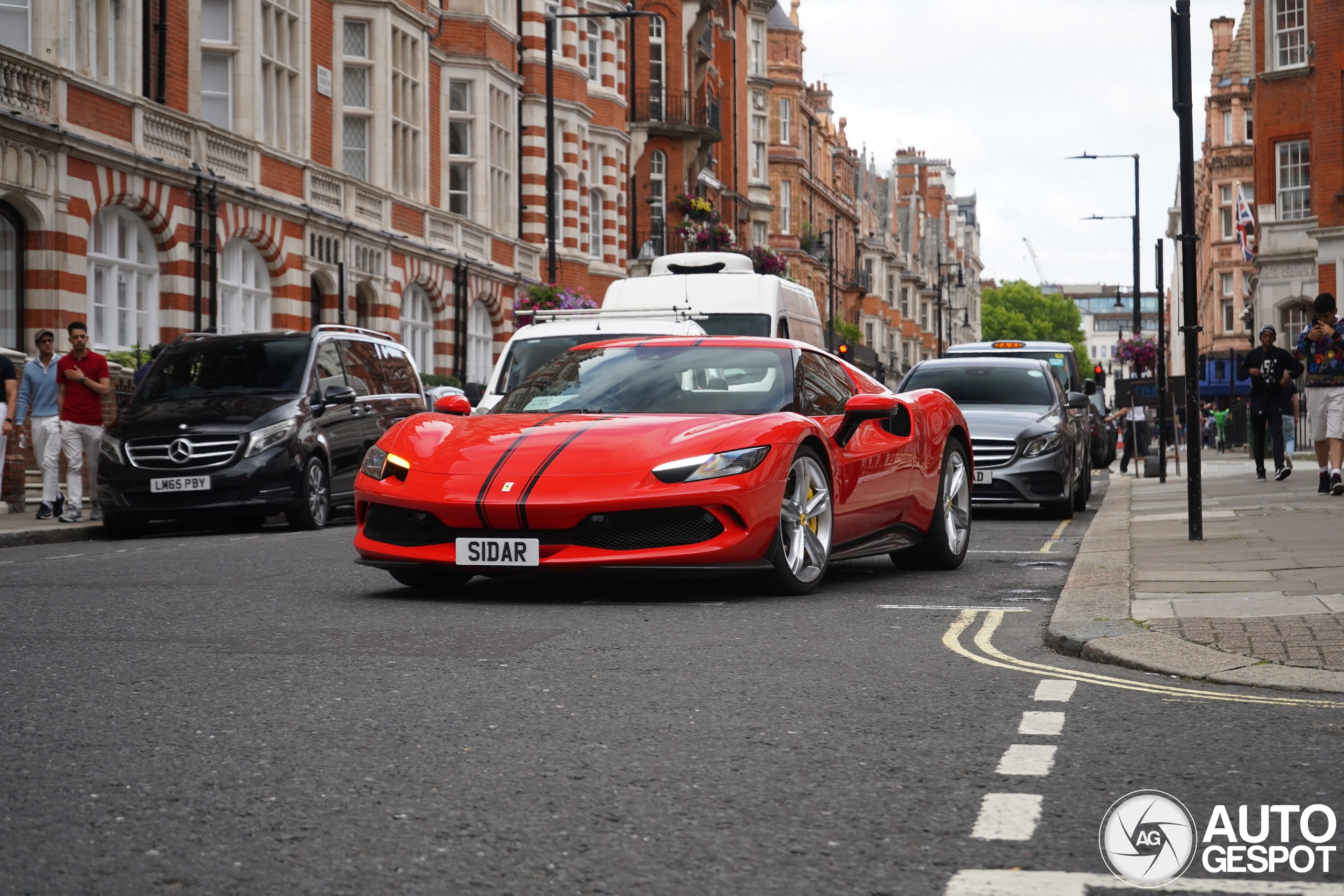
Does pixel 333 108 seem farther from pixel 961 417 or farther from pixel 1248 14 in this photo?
pixel 1248 14

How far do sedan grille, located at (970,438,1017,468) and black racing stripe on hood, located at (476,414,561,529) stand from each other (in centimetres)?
831

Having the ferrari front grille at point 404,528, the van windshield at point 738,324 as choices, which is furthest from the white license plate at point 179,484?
the ferrari front grille at point 404,528

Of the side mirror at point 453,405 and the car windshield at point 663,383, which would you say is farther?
the side mirror at point 453,405

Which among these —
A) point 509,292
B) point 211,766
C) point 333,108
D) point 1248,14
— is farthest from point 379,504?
point 1248,14

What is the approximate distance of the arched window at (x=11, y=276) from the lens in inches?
870

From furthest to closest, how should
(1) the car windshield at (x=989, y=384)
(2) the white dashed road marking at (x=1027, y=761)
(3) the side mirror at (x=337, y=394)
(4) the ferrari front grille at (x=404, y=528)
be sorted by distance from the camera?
(1) the car windshield at (x=989, y=384), (3) the side mirror at (x=337, y=394), (4) the ferrari front grille at (x=404, y=528), (2) the white dashed road marking at (x=1027, y=761)

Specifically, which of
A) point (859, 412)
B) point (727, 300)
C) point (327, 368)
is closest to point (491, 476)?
point (859, 412)

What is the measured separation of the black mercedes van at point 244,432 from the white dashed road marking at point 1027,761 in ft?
39.1

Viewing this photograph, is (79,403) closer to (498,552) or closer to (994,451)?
(994,451)

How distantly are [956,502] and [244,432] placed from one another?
7.49m

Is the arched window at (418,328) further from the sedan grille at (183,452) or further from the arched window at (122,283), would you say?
the sedan grille at (183,452)

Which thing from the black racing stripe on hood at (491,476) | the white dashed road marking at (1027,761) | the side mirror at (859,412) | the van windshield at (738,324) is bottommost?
the white dashed road marking at (1027,761)

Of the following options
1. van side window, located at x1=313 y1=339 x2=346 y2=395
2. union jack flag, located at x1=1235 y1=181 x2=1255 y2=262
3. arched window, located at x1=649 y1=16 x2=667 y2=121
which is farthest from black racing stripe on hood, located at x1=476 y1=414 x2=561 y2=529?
arched window, located at x1=649 y1=16 x2=667 y2=121

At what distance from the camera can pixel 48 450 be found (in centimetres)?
1694
